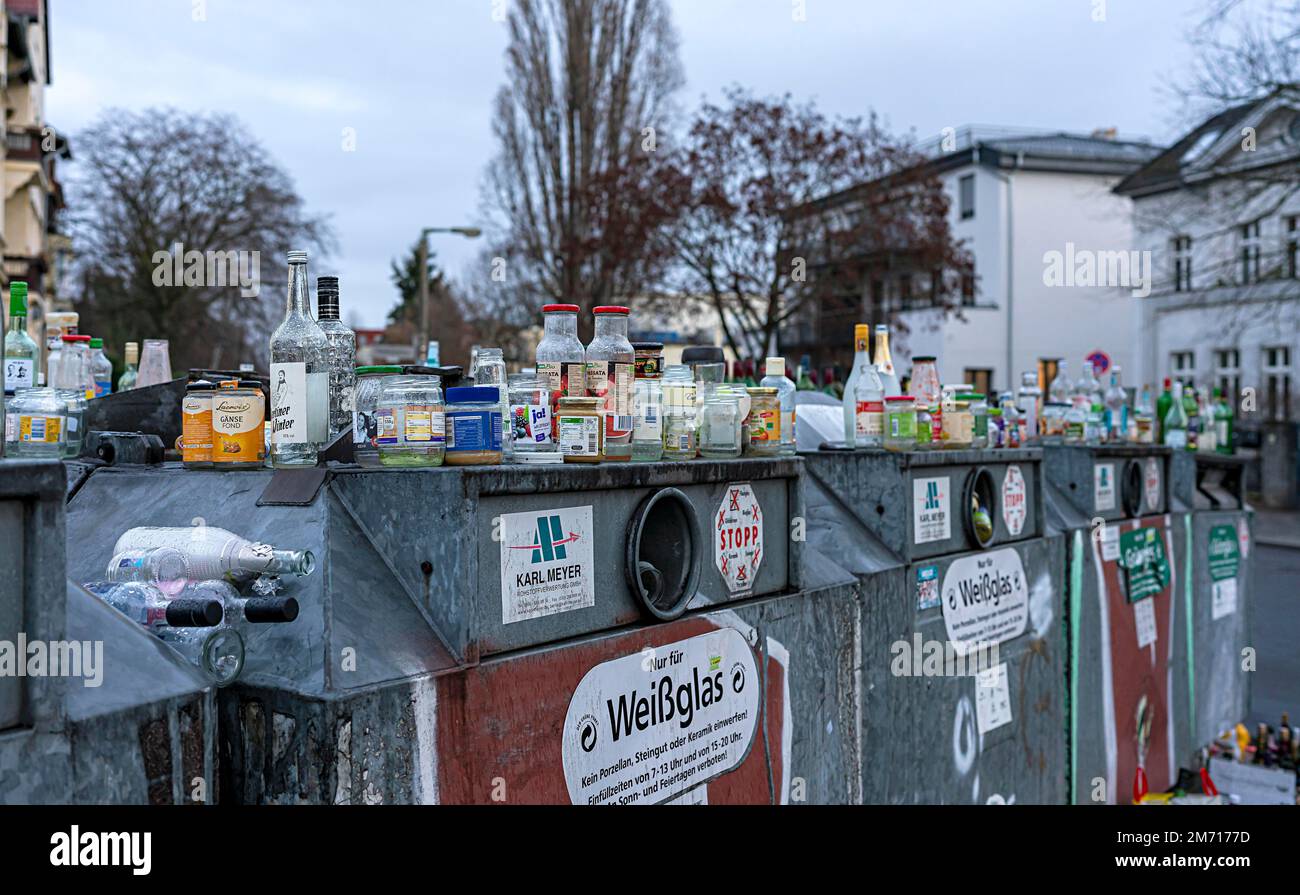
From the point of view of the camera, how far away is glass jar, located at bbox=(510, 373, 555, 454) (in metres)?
2.48

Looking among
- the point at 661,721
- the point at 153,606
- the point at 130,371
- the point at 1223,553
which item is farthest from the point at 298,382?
the point at 1223,553

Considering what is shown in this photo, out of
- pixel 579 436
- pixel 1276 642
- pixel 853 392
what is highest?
pixel 853 392

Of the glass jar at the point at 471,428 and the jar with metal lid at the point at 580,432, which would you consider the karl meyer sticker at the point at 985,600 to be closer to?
the jar with metal lid at the point at 580,432

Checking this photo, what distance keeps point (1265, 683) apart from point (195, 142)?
81.5ft

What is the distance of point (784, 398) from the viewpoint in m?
3.90

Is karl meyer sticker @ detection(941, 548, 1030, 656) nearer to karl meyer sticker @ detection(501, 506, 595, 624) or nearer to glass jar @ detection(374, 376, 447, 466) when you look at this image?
karl meyer sticker @ detection(501, 506, 595, 624)

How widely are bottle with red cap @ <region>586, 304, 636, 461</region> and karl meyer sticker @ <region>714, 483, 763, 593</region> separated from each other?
0.38 meters

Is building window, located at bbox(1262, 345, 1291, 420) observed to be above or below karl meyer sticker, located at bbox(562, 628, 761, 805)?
above

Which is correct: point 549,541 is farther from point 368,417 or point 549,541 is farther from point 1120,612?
point 1120,612

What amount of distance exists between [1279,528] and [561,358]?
2301cm

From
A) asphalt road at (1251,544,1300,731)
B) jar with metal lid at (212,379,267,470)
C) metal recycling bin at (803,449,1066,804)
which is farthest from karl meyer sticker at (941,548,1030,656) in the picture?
asphalt road at (1251,544,1300,731)

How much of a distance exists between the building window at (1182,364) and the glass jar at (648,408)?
110ft
